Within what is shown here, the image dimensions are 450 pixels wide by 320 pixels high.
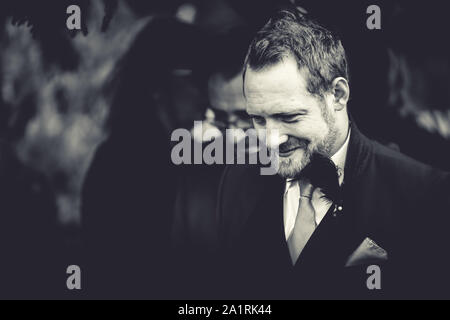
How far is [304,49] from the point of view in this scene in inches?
126

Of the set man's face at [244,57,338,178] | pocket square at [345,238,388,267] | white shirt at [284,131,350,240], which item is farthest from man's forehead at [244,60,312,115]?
pocket square at [345,238,388,267]

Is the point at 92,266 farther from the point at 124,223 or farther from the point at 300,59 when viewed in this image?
the point at 300,59

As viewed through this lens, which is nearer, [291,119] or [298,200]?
[291,119]

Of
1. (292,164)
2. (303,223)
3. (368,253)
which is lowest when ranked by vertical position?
(368,253)

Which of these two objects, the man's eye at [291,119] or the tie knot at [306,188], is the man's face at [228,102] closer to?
the man's eye at [291,119]

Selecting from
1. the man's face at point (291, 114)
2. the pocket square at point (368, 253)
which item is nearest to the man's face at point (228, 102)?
the man's face at point (291, 114)

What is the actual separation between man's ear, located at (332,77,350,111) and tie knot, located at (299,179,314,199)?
415 mm

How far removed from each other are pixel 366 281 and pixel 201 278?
2.92 feet

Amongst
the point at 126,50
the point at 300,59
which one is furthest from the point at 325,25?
the point at 126,50

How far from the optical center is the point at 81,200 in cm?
363

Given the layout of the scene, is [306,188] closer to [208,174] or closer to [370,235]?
[370,235]

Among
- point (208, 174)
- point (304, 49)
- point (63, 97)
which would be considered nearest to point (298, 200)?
point (208, 174)

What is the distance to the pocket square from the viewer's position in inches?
128

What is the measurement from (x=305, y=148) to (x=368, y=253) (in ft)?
2.10
